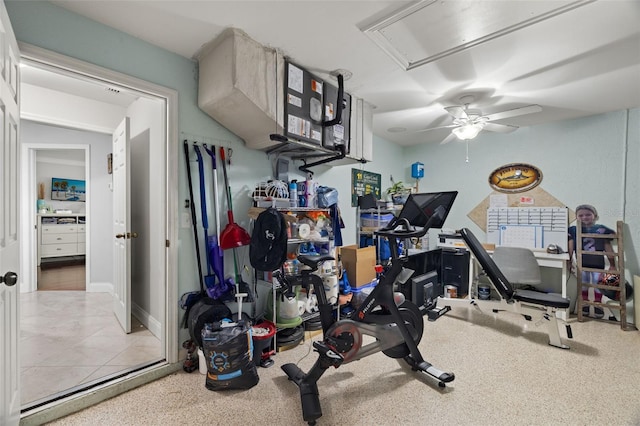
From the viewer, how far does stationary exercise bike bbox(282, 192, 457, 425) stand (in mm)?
1935

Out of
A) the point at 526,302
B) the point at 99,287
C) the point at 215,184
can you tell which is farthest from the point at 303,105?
the point at 99,287

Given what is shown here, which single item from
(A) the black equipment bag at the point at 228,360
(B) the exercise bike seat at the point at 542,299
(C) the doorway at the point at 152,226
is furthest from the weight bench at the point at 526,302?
(C) the doorway at the point at 152,226

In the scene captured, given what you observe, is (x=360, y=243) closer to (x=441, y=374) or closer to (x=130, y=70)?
(x=441, y=374)

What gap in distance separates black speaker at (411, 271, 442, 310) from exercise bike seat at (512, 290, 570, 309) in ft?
2.87

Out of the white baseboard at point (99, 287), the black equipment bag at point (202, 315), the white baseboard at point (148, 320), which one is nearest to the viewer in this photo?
the black equipment bag at point (202, 315)

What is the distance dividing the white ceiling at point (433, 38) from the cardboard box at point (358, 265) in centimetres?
179

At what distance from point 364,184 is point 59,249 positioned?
263 inches

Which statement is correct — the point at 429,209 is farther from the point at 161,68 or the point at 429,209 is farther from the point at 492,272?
the point at 161,68

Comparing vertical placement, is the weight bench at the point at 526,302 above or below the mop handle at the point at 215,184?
below

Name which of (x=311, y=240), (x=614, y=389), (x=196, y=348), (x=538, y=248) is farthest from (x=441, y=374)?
(x=538, y=248)

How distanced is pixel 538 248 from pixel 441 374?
2891 millimetres

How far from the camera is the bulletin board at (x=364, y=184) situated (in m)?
4.17

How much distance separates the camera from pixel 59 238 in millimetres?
6266

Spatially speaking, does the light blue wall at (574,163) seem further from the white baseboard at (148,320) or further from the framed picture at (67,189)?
the framed picture at (67,189)
